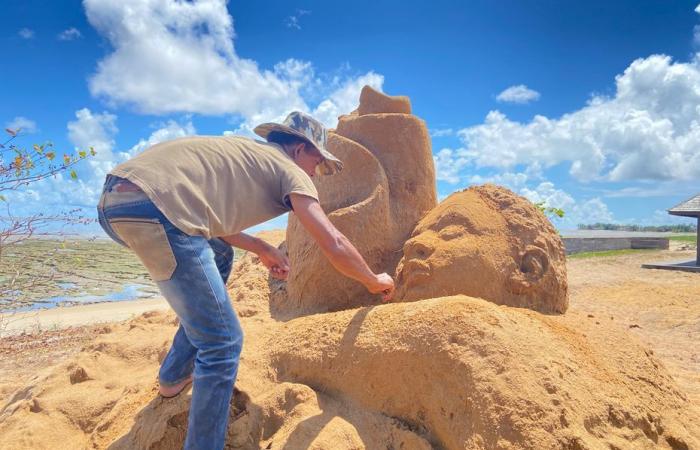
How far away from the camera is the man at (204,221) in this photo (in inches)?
77.7

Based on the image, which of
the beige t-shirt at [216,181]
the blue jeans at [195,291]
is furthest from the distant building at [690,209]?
the blue jeans at [195,291]

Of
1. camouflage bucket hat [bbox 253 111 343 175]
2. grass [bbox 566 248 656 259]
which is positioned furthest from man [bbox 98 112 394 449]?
grass [bbox 566 248 656 259]

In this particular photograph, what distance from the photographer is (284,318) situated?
3742mm

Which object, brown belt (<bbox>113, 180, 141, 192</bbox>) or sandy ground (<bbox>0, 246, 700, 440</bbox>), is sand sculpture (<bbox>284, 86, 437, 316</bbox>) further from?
brown belt (<bbox>113, 180, 141, 192</bbox>)

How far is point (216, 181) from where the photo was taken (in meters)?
2.09

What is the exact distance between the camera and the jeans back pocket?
196 centimetres

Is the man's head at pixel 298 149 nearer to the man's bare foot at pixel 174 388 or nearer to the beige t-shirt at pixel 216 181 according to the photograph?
the beige t-shirt at pixel 216 181

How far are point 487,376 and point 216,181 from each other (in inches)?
58.0

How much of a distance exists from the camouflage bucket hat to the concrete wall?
60.8 feet

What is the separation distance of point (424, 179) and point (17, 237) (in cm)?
461

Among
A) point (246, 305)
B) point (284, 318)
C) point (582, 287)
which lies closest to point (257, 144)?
point (284, 318)

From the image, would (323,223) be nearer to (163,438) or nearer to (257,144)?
(257,144)

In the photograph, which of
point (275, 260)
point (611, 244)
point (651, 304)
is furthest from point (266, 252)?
point (611, 244)

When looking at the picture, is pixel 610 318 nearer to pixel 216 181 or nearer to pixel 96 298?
pixel 216 181
